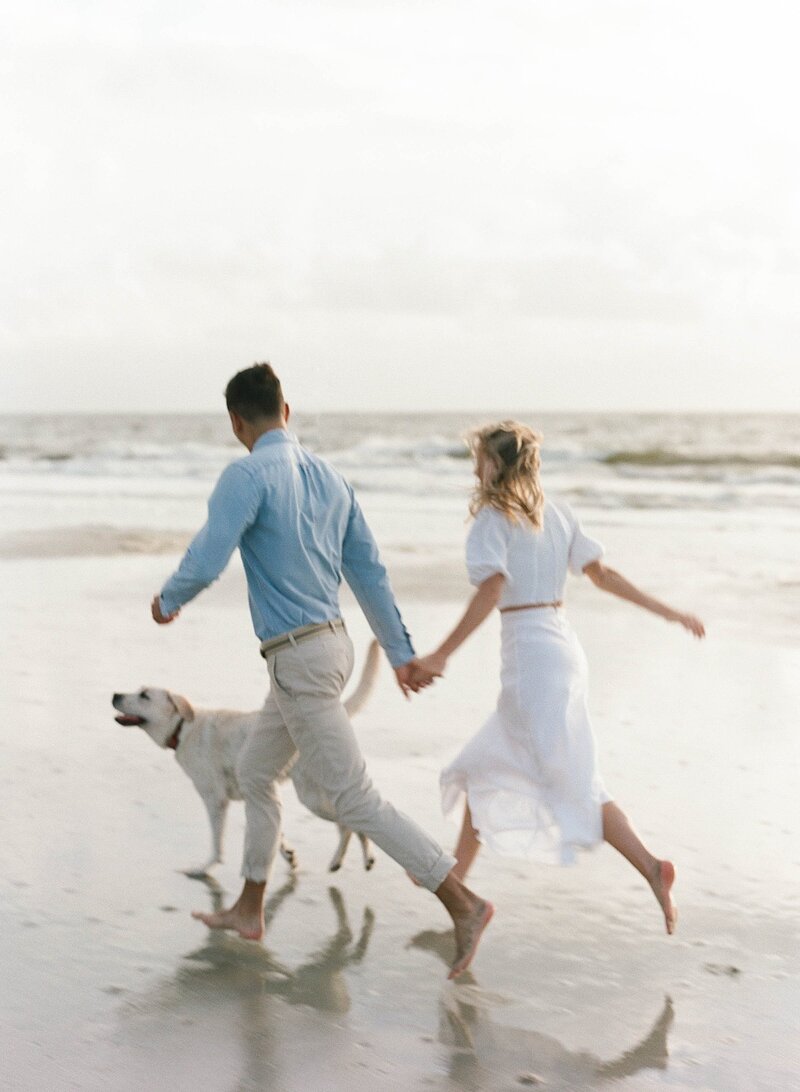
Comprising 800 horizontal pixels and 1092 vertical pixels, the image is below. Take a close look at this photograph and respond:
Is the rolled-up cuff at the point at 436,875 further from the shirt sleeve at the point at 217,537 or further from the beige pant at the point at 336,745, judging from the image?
the shirt sleeve at the point at 217,537

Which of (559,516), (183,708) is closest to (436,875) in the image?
(559,516)

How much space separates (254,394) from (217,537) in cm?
53

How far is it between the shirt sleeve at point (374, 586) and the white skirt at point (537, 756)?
393 mm

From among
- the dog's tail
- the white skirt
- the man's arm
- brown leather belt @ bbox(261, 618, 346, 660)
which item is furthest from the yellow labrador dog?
the man's arm

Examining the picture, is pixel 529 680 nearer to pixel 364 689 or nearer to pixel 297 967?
pixel 364 689

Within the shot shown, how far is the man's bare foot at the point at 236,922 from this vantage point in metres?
4.22

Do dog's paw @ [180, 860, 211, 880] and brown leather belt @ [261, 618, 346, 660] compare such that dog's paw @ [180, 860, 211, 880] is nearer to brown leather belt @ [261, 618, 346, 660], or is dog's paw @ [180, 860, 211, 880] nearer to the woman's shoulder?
brown leather belt @ [261, 618, 346, 660]

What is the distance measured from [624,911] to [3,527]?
13969mm

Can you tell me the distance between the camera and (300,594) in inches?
160

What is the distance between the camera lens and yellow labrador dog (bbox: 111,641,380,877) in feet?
16.2

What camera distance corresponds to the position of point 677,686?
26.2 feet

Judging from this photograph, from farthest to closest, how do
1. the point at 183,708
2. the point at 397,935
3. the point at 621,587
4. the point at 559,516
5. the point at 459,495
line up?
the point at 459,495
the point at 183,708
the point at 621,587
the point at 559,516
the point at 397,935

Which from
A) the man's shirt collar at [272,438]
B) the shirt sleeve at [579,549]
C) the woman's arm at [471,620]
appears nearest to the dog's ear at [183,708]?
the woman's arm at [471,620]

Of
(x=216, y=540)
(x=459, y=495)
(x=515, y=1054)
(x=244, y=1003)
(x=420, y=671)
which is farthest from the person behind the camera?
(x=459, y=495)
